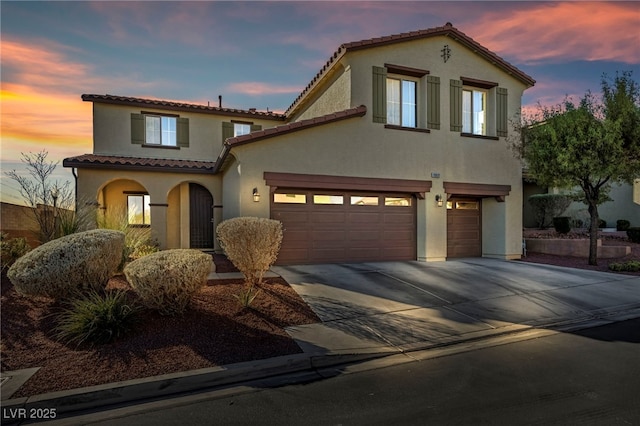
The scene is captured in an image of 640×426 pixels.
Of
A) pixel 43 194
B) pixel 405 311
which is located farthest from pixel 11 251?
pixel 405 311

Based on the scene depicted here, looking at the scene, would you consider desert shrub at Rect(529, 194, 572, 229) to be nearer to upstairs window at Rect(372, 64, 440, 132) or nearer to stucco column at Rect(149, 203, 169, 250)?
upstairs window at Rect(372, 64, 440, 132)

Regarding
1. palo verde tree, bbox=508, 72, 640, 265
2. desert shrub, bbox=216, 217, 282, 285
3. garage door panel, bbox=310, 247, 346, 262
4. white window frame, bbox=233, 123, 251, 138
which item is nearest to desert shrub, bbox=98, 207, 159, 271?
desert shrub, bbox=216, 217, 282, 285

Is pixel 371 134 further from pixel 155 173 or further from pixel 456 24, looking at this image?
pixel 155 173

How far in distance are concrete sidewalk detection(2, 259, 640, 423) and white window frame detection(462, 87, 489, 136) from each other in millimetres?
5054

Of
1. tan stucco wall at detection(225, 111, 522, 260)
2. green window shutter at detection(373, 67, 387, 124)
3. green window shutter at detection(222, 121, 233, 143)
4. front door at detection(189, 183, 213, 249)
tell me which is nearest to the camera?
tan stucco wall at detection(225, 111, 522, 260)

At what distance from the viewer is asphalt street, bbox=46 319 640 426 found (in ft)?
12.0

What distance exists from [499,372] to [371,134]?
8479 millimetres

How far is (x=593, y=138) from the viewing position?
11.5 m

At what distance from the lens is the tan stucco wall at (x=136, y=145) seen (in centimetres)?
1560

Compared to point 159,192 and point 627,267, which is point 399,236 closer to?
point 627,267

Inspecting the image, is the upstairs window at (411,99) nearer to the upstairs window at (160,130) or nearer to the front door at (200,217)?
the front door at (200,217)

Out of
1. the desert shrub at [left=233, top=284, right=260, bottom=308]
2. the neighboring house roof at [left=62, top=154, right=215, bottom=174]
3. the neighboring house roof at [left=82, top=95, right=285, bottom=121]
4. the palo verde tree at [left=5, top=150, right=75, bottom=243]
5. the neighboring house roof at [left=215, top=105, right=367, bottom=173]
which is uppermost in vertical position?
the neighboring house roof at [left=82, top=95, right=285, bottom=121]

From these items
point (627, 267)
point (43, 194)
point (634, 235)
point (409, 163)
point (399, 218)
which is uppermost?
point (409, 163)

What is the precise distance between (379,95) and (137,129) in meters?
10.5
